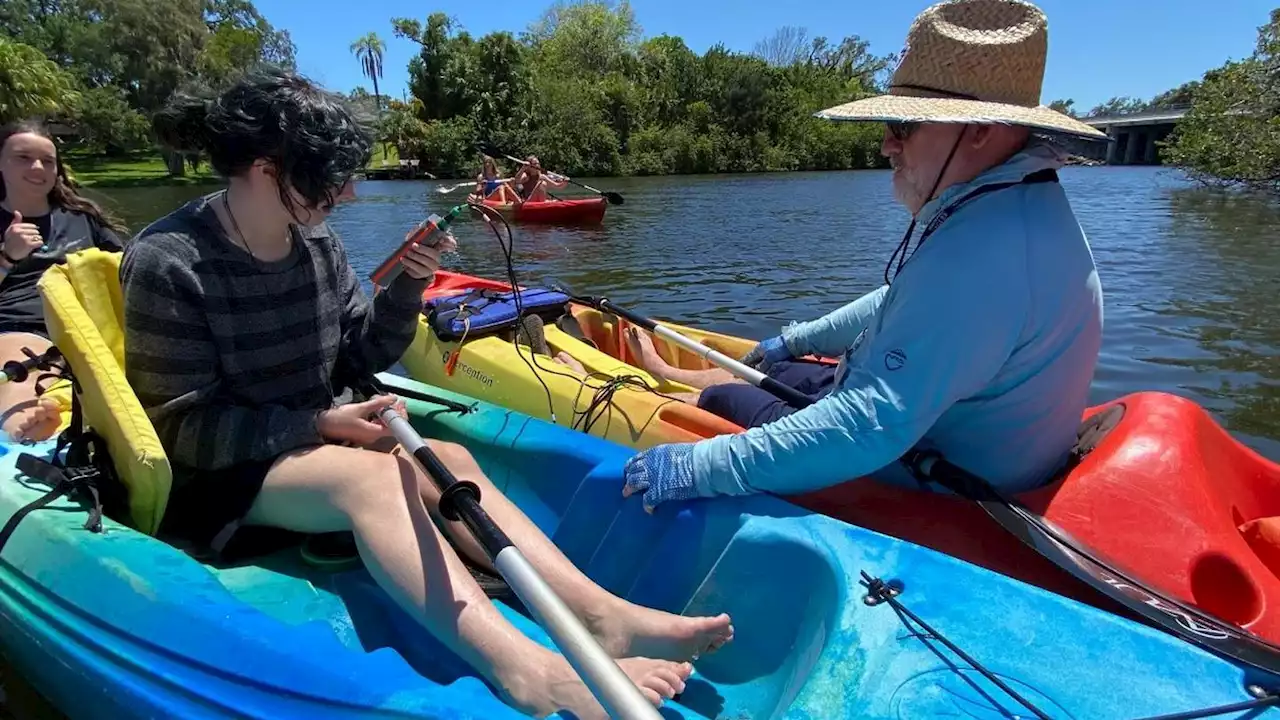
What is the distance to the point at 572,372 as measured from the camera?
3.97 meters

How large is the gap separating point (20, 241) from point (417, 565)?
2.99 m

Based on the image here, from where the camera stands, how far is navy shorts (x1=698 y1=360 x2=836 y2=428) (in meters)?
2.94

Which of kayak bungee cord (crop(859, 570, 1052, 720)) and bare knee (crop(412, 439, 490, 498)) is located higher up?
bare knee (crop(412, 439, 490, 498))

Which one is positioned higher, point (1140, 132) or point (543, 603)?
point (1140, 132)

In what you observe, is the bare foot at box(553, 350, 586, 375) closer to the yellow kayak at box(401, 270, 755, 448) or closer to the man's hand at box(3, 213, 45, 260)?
the yellow kayak at box(401, 270, 755, 448)

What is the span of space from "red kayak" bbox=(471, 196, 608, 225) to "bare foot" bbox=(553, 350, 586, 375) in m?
11.9

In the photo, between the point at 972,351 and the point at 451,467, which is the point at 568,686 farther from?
the point at 972,351

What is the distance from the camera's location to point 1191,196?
829 inches

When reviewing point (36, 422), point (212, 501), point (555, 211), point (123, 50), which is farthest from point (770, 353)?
point (123, 50)

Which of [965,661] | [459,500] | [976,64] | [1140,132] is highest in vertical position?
[1140,132]

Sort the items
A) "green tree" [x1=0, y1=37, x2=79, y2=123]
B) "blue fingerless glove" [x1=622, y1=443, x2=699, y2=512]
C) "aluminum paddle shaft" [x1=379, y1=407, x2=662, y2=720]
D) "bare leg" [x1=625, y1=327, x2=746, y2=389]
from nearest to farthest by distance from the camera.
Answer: "aluminum paddle shaft" [x1=379, y1=407, x2=662, y2=720], "blue fingerless glove" [x1=622, y1=443, x2=699, y2=512], "bare leg" [x1=625, y1=327, x2=746, y2=389], "green tree" [x1=0, y1=37, x2=79, y2=123]

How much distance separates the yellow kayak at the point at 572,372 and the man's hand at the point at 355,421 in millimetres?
1246

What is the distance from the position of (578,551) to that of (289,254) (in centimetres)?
130

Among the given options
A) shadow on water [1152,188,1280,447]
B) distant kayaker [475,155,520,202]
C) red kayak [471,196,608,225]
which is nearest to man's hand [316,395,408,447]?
shadow on water [1152,188,1280,447]
